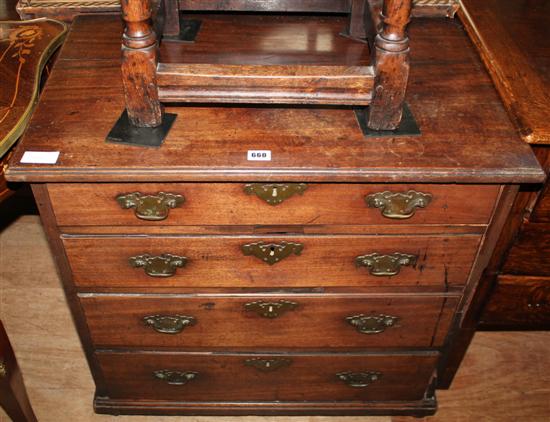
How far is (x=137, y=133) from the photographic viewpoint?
50.6 inches

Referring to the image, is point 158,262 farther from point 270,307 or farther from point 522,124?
point 522,124

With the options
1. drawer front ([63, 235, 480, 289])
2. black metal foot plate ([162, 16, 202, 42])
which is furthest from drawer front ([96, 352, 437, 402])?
black metal foot plate ([162, 16, 202, 42])

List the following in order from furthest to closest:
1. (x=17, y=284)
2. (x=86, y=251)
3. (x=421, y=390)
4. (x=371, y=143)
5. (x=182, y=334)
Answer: (x=17, y=284) < (x=421, y=390) < (x=182, y=334) < (x=86, y=251) < (x=371, y=143)

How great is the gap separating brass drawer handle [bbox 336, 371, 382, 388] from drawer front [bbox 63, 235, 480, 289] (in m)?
0.37

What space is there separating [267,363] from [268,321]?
0.18 meters

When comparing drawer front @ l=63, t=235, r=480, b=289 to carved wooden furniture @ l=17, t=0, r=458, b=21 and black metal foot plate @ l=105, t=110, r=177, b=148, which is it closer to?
black metal foot plate @ l=105, t=110, r=177, b=148

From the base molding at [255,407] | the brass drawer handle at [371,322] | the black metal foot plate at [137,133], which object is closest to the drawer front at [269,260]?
Answer: the brass drawer handle at [371,322]

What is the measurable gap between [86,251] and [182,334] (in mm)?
365

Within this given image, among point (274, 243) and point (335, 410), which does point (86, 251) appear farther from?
point (335, 410)

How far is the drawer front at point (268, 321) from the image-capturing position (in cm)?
151

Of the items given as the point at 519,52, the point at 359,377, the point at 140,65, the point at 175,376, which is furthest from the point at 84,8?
the point at 359,377

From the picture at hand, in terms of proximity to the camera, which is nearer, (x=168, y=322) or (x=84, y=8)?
(x=168, y=322)

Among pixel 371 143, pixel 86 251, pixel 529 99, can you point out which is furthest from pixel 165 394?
pixel 529 99

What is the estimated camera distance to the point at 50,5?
1677 mm
